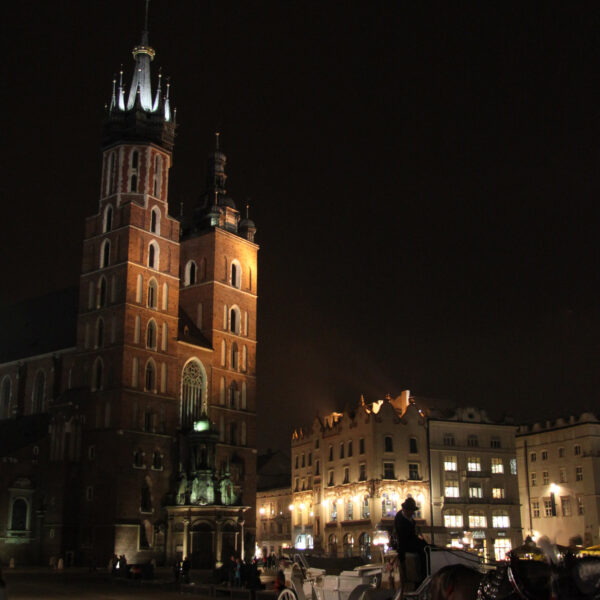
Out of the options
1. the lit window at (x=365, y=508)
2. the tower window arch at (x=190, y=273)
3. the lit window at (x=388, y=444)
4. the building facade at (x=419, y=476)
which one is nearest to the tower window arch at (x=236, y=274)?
the tower window arch at (x=190, y=273)

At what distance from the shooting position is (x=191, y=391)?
6022 centimetres

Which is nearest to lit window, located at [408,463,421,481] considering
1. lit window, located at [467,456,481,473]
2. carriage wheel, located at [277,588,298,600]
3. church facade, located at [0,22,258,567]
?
lit window, located at [467,456,481,473]

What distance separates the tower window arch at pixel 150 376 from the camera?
55500 millimetres

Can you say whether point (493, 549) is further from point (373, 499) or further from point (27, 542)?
point (27, 542)

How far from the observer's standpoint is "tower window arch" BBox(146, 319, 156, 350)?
5617 centimetres

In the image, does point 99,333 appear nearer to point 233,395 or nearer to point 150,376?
point 150,376

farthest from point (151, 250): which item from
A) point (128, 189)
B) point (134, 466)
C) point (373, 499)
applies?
point (373, 499)

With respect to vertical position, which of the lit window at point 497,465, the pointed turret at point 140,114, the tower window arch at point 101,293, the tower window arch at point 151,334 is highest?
the pointed turret at point 140,114

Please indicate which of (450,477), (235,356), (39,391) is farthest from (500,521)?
(39,391)

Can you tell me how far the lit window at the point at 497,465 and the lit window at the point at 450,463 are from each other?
3.62m

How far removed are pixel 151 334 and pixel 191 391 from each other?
6.21 m

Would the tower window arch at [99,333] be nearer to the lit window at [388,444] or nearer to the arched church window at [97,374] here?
the arched church window at [97,374]

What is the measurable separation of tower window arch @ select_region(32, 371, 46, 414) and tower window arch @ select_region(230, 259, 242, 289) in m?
16.7

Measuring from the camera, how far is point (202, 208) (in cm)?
7038
